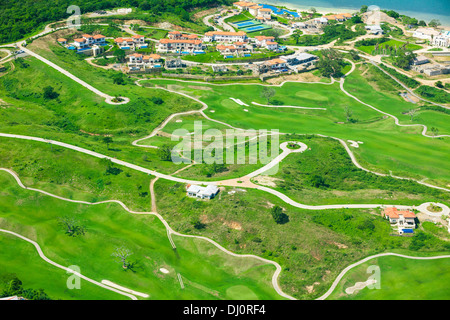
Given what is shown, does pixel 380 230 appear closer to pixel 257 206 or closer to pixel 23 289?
pixel 257 206

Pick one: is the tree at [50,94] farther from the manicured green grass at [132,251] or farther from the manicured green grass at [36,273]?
the manicured green grass at [36,273]

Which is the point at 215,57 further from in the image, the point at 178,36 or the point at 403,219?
the point at 403,219

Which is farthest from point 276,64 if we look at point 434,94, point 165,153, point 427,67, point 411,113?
point 165,153

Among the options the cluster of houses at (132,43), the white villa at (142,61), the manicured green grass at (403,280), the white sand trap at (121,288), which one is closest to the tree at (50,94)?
the white villa at (142,61)

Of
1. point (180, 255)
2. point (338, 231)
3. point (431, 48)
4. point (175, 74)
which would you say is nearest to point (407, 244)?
point (338, 231)

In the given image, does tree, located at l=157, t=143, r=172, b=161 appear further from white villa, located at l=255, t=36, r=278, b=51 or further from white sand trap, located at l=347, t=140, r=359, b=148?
white villa, located at l=255, t=36, r=278, b=51
